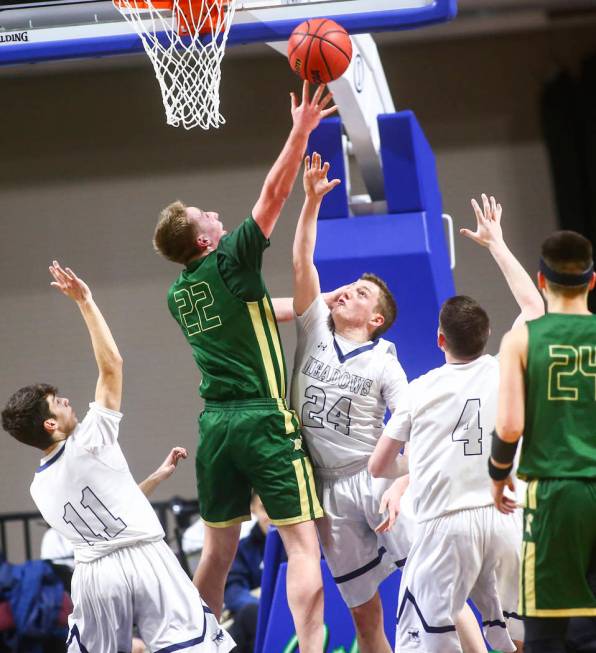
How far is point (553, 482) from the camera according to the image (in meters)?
3.82

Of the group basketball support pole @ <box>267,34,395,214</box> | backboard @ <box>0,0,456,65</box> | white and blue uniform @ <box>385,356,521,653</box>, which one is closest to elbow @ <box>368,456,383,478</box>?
white and blue uniform @ <box>385,356,521,653</box>

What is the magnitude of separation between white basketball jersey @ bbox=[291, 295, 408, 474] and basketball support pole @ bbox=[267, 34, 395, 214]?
5.87ft

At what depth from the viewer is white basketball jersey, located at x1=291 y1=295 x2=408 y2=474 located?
511 centimetres

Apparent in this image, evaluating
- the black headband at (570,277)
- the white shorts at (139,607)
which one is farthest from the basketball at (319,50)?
the white shorts at (139,607)

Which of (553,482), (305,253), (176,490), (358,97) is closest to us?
(553,482)

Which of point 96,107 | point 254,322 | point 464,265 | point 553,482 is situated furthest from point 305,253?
point 96,107

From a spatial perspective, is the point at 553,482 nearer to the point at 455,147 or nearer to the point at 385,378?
the point at 385,378

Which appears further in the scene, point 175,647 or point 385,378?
point 385,378

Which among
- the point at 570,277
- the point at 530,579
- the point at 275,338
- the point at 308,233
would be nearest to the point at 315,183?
the point at 308,233

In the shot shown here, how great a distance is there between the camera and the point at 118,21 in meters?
5.75

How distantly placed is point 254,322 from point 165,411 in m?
7.37

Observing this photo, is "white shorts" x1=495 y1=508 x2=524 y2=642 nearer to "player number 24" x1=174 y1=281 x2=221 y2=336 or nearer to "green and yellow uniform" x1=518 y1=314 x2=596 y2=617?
"green and yellow uniform" x1=518 y1=314 x2=596 y2=617

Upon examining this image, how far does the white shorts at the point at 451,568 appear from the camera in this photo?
15.2ft

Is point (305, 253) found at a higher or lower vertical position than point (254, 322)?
higher
